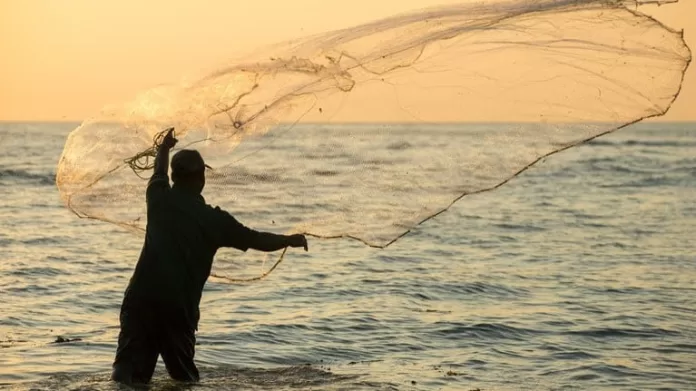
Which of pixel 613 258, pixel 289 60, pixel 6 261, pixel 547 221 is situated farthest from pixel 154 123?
pixel 547 221

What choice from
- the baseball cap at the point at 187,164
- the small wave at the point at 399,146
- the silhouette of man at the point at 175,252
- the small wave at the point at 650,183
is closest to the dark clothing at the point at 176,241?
the silhouette of man at the point at 175,252

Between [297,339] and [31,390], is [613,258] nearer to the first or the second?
[297,339]

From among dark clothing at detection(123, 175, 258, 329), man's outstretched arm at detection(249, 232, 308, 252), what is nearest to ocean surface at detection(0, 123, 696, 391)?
dark clothing at detection(123, 175, 258, 329)

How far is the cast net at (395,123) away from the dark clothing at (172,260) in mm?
696

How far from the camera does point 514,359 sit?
1045cm

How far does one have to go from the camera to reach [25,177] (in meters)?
36.1

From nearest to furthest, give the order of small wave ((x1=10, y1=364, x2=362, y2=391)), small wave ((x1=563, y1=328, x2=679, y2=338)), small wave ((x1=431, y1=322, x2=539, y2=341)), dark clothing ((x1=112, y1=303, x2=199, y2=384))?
dark clothing ((x1=112, y1=303, x2=199, y2=384)) < small wave ((x1=10, y1=364, x2=362, y2=391)) < small wave ((x1=431, y1=322, x2=539, y2=341)) < small wave ((x1=563, y1=328, x2=679, y2=338))

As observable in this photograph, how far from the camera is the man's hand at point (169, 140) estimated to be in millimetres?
7641

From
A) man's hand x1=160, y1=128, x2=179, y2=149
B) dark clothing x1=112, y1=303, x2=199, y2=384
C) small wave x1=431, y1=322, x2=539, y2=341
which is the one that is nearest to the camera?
dark clothing x1=112, y1=303, x2=199, y2=384

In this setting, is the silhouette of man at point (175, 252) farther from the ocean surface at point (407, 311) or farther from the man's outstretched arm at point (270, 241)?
the ocean surface at point (407, 311)

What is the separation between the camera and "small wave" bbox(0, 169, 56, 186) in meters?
34.6

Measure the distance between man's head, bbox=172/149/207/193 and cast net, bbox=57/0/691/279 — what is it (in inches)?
21.9

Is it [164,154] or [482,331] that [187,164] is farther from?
[482,331]

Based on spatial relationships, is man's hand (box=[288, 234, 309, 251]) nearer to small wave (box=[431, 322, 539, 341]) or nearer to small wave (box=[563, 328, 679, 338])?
small wave (box=[431, 322, 539, 341])
